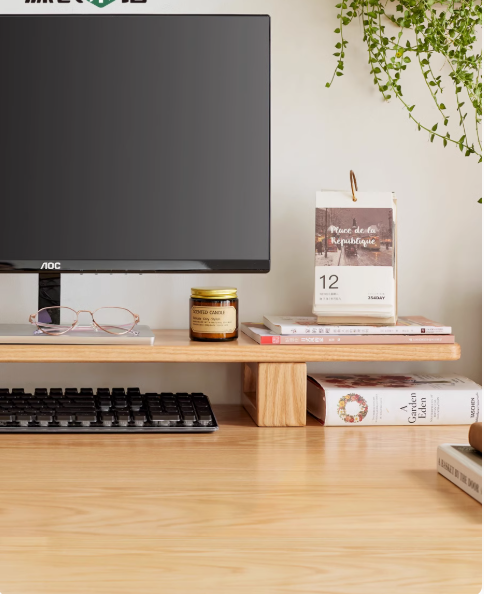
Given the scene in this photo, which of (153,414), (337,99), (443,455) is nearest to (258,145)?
(337,99)

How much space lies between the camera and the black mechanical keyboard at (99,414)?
39.3 inches

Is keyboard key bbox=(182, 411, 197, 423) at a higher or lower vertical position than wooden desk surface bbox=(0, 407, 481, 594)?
higher

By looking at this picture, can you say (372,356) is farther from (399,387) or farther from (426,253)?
(426,253)

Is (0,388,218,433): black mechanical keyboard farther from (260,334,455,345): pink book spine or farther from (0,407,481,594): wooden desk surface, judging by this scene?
(260,334,455,345): pink book spine

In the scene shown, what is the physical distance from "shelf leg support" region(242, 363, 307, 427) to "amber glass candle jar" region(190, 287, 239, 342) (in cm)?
9

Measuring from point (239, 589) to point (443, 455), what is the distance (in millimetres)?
366

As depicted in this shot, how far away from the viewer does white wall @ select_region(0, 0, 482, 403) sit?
52.6 inches

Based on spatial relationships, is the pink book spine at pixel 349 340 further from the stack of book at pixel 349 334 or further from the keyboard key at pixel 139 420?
the keyboard key at pixel 139 420

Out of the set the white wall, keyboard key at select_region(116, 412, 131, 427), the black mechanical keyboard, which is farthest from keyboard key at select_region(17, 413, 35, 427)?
the white wall

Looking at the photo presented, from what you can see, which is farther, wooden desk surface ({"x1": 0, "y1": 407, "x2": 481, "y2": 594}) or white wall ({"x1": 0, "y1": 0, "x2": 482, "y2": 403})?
white wall ({"x1": 0, "y1": 0, "x2": 482, "y2": 403})

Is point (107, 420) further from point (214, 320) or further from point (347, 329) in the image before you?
point (347, 329)

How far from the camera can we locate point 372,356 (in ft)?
3.62

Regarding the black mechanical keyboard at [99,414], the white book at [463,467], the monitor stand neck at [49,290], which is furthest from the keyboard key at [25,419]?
the white book at [463,467]

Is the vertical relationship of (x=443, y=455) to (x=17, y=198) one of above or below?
below
